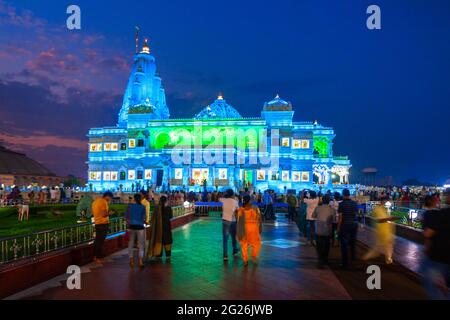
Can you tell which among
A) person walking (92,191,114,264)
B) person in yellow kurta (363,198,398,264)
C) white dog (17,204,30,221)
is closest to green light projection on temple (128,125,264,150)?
white dog (17,204,30,221)

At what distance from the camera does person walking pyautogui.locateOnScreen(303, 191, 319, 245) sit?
12797mm

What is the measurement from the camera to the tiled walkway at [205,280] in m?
7.23

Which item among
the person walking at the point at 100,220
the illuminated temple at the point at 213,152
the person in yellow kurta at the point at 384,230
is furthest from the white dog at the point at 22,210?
the illuminated temple at the point at 213,152

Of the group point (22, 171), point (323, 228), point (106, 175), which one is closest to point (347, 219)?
point (323, 228)

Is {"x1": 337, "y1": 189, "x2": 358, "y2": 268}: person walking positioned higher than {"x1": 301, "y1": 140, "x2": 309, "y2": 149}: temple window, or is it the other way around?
{"x1": 301, "y1": 140, "x2": 309, "y2": 149}: temple window

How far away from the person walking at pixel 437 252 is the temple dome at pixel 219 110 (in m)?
71.0

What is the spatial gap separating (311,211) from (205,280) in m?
5.63

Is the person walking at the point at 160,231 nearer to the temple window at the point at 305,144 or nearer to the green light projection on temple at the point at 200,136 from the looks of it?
the green light projection on temple at the point at 200,136

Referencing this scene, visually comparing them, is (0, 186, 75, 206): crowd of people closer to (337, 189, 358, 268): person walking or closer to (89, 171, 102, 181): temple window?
(337, 189, 358, 268): person walking

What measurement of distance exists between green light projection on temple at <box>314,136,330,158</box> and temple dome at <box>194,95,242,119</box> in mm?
17694

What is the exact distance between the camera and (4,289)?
23.4 feet
